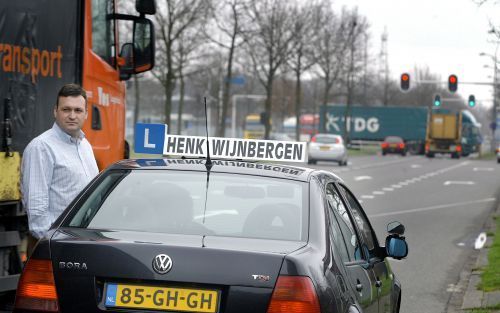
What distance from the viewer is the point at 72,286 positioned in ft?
14.6

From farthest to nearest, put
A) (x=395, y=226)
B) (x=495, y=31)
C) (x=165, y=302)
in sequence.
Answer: (x=495, y=31) → (x=395, y=226) → (x=165, y=302)

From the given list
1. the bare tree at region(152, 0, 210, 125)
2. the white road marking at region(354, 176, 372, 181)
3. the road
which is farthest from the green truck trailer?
the road

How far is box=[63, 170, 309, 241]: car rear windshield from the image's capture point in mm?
4848

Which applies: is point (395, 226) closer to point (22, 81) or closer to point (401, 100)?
point (22, 81)

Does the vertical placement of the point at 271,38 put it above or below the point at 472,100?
above

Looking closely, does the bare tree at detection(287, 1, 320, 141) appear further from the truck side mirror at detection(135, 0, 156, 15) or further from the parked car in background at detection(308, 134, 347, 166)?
the truck side mirror at detection(135, 0, 156, 15)

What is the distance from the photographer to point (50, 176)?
6.31 meters

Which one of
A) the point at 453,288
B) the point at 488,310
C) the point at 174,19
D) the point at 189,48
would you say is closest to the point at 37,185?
the point at 488,310

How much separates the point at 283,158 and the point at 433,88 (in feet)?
377

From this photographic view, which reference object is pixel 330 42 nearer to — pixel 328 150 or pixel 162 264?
pixel 328 150

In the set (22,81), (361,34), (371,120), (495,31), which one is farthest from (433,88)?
(22,81)

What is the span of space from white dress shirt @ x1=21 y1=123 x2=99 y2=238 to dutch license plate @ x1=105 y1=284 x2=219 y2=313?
184 centimetres

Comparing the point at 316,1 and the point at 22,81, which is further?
the point at 316,1

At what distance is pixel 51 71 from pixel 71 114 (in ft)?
7.52
